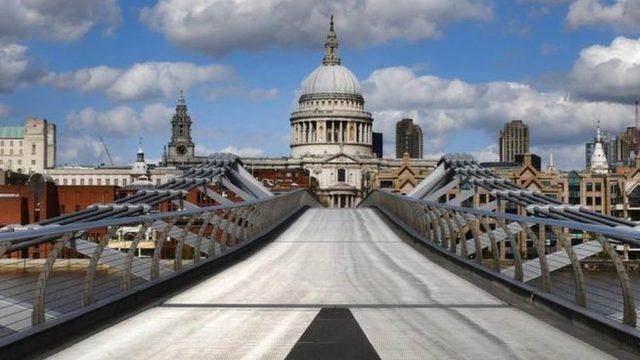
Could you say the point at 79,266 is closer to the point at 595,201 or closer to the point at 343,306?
the point at 343,306

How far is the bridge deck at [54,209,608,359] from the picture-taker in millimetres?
10273

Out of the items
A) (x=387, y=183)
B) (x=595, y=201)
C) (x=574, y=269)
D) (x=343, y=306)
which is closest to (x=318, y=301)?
(x=343, y=306)

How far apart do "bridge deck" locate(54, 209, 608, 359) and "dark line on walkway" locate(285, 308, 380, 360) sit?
0.02 metres

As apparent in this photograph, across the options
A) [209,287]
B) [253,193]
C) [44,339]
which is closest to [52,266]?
[44,339]

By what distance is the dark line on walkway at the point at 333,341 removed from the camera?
9891mm

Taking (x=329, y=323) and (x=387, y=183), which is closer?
(x=329, y=323)

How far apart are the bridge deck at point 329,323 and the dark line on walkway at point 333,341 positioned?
2cm

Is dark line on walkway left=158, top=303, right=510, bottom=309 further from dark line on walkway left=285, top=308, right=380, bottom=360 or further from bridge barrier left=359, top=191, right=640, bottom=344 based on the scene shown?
dark line on walkway left=285, top=308, right=380, bottom=360

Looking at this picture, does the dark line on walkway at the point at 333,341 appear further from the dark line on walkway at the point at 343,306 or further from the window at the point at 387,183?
the window at the point at 387,183

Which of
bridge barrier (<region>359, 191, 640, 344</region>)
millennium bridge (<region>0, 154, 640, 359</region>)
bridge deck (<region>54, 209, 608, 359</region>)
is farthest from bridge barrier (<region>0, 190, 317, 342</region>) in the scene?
bridge barrier (<region>359, 191, 640, 344</region>)

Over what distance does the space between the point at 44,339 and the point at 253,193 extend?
38.1m

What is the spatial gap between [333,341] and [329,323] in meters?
1.41

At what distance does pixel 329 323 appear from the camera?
1213 centimetres

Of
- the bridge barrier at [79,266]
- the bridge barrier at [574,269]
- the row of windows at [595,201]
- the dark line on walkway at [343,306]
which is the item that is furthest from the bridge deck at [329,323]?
the row of windows at [595,201]
